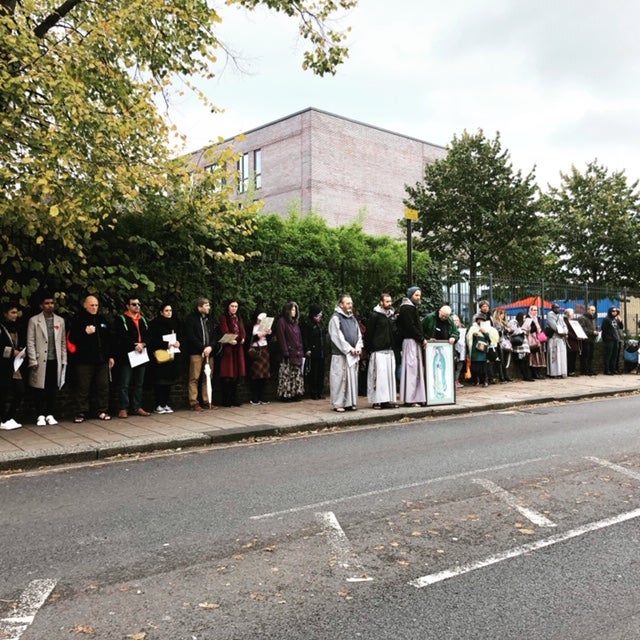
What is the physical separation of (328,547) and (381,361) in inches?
297

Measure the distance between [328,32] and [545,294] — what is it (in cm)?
1050

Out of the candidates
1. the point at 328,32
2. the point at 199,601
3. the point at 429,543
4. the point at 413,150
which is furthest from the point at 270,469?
the point at 413,150

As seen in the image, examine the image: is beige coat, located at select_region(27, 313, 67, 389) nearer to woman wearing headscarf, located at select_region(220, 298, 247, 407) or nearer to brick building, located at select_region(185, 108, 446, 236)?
woman wearing headscarf, located at select_region(220, 298, 247, 407)

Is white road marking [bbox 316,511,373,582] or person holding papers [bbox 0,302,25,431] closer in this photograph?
white road marking [bbox 316,511,373,582]

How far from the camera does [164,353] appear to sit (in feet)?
35.8

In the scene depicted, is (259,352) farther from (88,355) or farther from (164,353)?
(88,355)

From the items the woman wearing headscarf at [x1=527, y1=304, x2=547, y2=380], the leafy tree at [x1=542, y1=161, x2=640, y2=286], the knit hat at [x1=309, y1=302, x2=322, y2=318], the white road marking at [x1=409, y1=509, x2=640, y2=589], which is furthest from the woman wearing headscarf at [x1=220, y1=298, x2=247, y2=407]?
the leafy tree at [x1=542, y1=161, x2=640, y2=286]

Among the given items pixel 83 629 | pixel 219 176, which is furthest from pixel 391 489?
pixel 219 176

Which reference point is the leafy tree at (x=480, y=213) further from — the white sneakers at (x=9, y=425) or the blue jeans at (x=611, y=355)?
the white sneakers at (x=9, y=425)

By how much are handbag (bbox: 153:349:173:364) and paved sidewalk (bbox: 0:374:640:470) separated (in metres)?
0.89

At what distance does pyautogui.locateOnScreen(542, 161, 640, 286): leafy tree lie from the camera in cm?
3184

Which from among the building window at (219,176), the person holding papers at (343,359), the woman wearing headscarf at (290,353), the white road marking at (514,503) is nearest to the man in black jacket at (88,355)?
the building window at (219,176)

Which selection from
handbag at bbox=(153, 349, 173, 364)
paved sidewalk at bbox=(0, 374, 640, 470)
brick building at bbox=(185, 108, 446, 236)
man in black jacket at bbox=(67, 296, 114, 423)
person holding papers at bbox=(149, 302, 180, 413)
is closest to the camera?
paved sidewalk at bbox=(0, 374, 640, 470)

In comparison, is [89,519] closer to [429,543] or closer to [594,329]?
[429,543]
